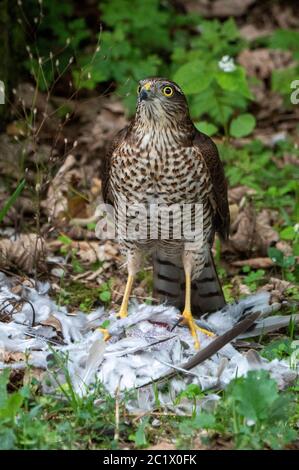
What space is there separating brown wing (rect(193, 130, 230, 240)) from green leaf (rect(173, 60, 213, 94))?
1694 mm

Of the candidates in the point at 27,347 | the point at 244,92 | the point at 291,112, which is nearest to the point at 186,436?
the point at 27,347

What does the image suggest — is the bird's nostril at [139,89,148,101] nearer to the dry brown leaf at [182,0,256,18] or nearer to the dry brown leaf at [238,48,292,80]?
the dry brown leaf at [238,48,292,80]

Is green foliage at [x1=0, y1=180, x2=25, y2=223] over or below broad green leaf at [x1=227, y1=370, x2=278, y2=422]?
over

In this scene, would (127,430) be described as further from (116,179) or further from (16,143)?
(16,143)

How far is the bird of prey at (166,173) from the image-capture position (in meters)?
5.12

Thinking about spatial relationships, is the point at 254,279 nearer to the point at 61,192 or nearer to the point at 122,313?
the point at 122,313

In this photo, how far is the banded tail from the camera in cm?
584

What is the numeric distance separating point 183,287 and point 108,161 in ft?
3.41

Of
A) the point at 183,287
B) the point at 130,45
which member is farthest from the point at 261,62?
the point at 183,287

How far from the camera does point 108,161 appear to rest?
5.48 meters

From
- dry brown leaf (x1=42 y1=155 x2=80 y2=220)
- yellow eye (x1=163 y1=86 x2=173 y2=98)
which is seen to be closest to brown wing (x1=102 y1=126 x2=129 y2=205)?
yellow eye (x1=163 y1=86 x2=173 y2=98)

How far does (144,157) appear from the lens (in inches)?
201

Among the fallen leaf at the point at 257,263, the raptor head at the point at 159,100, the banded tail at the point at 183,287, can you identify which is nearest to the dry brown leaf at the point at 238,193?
the fallen leaf at the point at 257,263

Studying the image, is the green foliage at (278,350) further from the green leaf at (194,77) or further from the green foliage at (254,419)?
the green leaf at (194,77)
